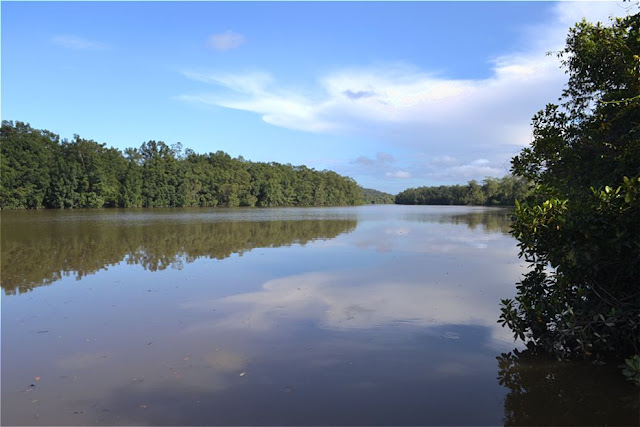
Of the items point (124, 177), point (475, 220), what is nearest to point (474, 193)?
point (475, 220)

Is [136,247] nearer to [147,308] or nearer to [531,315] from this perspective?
[147,308]

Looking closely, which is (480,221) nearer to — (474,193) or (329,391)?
(329,391)

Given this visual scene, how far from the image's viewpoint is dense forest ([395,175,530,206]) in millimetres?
100062

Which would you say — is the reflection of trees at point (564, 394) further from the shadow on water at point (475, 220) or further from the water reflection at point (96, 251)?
the shadow on water at point (475, 220)

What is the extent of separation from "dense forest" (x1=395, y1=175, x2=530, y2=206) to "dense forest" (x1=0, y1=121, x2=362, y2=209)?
173ft

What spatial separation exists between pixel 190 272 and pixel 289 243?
310 inches

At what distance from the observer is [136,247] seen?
17562mm

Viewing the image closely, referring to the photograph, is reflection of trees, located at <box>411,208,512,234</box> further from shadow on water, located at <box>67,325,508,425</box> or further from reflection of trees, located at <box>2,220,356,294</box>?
shadow on water, located at <box>67,325,508,425</box>

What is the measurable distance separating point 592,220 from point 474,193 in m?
132

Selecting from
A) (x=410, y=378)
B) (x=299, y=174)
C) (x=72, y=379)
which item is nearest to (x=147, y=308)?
(x=72, y=379)

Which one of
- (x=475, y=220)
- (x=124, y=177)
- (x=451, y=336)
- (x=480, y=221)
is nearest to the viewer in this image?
(x=451, y=336)

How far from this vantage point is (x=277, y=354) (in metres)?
5.95

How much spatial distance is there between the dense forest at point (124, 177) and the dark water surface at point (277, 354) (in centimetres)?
5939

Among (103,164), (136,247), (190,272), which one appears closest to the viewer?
(190,272)
